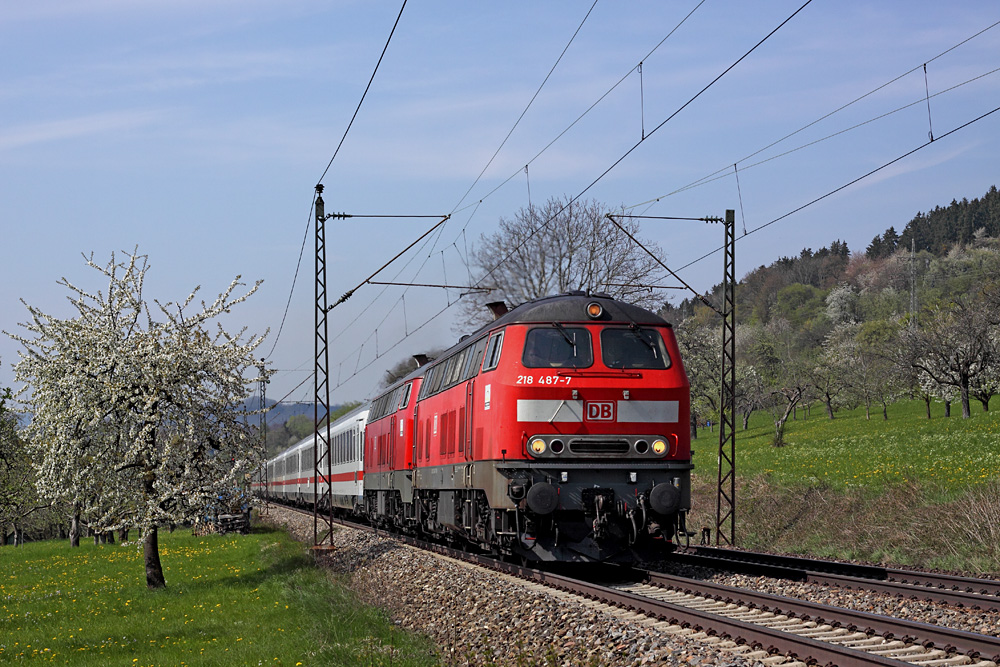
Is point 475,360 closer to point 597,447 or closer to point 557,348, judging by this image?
point 557,348

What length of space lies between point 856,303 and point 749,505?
9418cm

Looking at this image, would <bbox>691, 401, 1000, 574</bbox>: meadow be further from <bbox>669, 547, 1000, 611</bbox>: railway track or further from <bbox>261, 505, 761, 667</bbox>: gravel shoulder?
<bbox>261, 505, 761, 667</bbox>: gravel shoulder

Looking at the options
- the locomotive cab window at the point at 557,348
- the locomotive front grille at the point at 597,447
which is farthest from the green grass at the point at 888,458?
the locomotive cab window at the point at 557,348

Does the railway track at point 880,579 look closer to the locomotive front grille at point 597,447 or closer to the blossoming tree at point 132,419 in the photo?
the locomotive front grille at point 597,447

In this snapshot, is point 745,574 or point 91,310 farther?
point 91,310

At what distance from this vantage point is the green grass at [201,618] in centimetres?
1049

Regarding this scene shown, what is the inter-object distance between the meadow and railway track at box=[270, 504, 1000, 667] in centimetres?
484

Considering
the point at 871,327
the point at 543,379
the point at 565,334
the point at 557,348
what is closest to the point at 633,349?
the point at 565,334

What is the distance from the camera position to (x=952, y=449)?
2884 centimetres

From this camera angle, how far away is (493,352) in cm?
1457

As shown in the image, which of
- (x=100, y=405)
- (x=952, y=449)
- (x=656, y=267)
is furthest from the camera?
(x=656, y=267)

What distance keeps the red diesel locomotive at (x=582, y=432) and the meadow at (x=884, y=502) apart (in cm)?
454

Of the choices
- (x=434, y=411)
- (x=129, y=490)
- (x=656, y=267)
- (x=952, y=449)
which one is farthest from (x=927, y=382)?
(x=129, y=490)

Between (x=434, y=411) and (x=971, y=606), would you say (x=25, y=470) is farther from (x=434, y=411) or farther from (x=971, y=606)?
(x=971, y=606)
